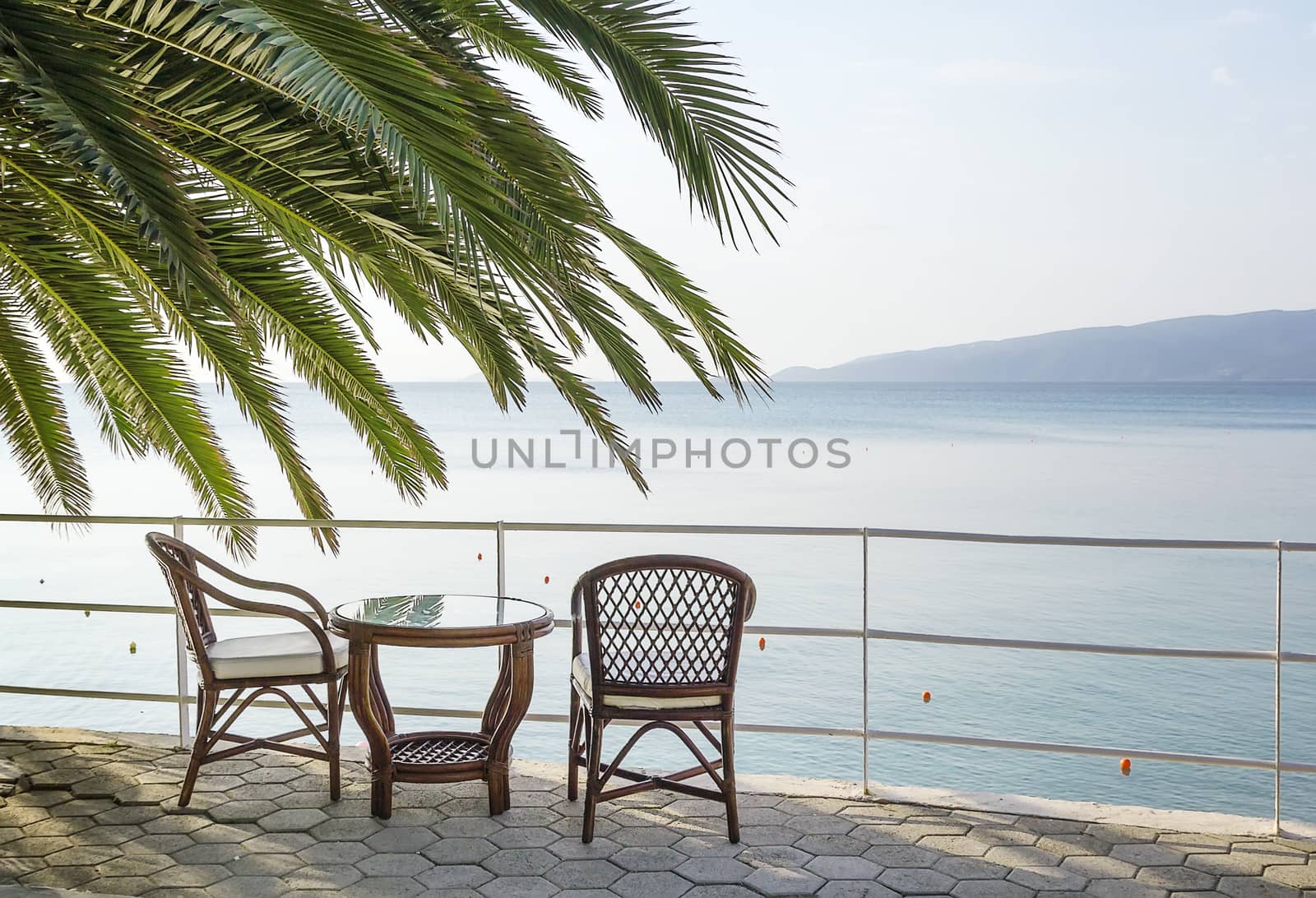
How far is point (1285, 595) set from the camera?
612 inches

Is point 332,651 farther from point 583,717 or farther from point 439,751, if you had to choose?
point 583,717

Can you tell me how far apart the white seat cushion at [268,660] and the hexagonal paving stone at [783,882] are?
1.72 meters

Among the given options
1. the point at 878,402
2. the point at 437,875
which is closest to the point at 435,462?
the point at 437,875

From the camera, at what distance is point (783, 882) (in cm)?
328

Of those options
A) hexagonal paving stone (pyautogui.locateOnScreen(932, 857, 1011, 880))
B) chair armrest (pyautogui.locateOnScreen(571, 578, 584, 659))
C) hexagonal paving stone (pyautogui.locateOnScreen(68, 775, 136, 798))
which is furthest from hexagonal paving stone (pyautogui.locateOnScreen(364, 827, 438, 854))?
hexagonal paving stone (pyautogui.locateOnScreen(932, 857, 1011, 880))

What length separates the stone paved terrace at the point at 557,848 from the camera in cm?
325

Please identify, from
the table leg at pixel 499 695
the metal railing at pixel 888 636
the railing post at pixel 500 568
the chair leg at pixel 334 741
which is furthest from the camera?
the railing post at pixel 500 568

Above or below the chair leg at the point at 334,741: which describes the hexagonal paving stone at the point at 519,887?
below

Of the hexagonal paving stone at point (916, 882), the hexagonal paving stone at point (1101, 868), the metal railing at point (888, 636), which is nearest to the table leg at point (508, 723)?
the metal railing at point (888, 636)

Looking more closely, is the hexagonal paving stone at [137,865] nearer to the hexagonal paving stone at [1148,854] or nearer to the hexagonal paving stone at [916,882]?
the hexagonal paving stone at [916,882]

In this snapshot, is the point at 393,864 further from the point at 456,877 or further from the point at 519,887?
the point at 519,887

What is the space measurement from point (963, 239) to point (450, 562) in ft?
85.4

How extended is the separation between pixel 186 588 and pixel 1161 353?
6135 cm

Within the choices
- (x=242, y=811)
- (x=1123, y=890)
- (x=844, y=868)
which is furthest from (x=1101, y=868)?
(x=242, y=811)
